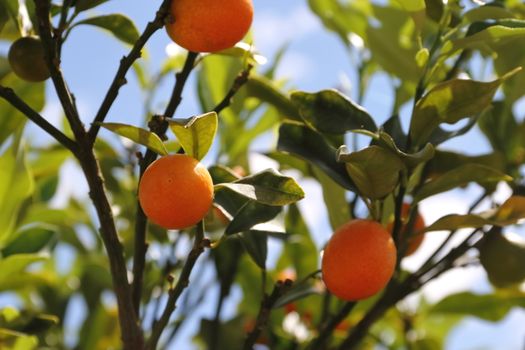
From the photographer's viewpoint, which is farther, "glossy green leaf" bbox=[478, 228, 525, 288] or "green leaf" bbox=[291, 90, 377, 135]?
"glossy green leaf" bbox=[478, 228, 525, 288]

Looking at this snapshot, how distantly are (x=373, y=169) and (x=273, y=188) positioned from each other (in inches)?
6.1

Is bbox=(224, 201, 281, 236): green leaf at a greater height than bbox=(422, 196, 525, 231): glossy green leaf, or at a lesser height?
greater

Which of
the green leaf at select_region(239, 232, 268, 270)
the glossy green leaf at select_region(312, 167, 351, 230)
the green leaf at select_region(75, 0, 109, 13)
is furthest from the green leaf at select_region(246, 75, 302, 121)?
the green leaf at select_region(75, 0, 109, 13)

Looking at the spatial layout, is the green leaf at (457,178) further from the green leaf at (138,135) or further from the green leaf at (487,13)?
the green leaf at (138,135)

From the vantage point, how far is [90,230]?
2.22 meters

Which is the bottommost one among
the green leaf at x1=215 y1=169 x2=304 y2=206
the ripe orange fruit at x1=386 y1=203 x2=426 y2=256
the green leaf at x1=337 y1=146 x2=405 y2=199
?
the ripe orange fruit at x1=386 y1=203 x2=426 y2=256

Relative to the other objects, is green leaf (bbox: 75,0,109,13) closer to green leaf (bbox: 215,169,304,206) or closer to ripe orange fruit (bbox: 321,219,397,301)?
green leaf (bbox: 215,169,304,206)

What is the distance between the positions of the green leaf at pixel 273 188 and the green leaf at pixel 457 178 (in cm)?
30

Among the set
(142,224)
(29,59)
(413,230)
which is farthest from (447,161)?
(29,59)

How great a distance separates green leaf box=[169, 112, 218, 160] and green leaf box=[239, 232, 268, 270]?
26 cm

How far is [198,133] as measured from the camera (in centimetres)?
99

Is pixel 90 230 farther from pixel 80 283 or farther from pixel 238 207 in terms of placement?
pixel 238 207

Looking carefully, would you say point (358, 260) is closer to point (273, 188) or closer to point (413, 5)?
point (273, 188)

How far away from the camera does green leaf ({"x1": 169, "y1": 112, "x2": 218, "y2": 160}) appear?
0.96 meters
